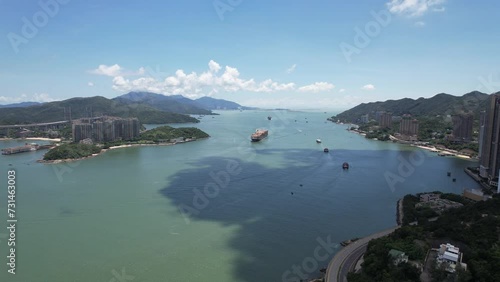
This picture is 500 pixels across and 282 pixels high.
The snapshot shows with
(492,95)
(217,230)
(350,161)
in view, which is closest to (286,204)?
(217,230)

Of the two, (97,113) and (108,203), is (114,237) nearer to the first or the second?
(108,203)

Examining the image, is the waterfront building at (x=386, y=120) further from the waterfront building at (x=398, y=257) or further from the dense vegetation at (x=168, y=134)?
the waterfront building at (x=398, y=257)

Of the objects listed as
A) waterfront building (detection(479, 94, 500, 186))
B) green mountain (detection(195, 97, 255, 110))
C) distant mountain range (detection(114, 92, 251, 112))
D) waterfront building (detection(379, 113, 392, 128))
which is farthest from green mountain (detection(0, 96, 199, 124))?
green mountain (detection(195, 97, 255, 110))

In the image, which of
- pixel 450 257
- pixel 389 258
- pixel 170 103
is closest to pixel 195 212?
pixel 389 258

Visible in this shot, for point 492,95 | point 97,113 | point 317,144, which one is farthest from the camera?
point 97,113
